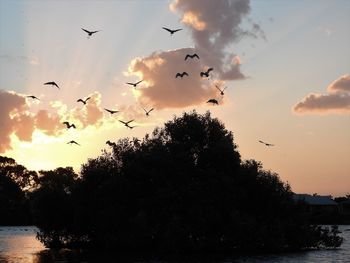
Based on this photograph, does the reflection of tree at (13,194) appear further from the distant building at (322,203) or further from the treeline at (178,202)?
the treeline at (178,202)

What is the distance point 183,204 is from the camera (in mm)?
63094

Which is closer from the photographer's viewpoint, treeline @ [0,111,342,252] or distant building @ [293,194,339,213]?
treeline @ [0,111,342,252]

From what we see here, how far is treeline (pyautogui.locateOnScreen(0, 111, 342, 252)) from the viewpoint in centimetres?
6212

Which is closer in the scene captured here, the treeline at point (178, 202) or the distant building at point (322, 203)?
the treeline at point (178, 202)

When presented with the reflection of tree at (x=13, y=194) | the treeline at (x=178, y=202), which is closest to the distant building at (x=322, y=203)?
the reflection of tree at (x=13, y=194)

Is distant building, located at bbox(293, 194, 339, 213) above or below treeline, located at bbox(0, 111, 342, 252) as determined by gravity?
above

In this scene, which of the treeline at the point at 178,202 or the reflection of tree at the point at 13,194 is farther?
the reflection of tree at the point at 13,194

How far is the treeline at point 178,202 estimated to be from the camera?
6212cm

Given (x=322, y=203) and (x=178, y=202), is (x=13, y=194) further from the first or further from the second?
(x=178, y=202)

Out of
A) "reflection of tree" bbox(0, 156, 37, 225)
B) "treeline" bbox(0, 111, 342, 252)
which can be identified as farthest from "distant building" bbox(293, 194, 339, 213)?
"treeline" bbox(0, 111, 342, 252)

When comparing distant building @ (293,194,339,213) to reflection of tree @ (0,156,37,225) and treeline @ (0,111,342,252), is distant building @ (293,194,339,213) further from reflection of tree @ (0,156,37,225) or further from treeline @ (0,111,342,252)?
treeline @ (0,111,342,252)

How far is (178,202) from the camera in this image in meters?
63.3

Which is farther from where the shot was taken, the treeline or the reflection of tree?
the reflection of tree

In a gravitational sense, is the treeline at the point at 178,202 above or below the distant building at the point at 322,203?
below
